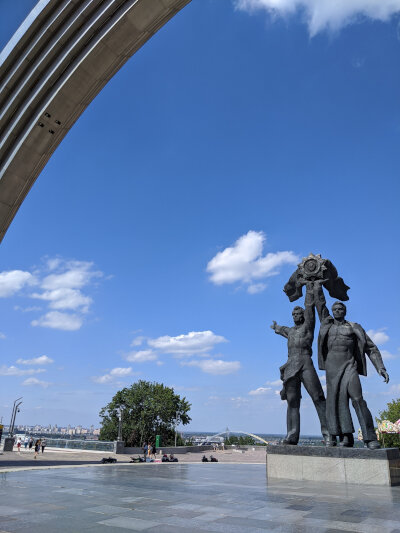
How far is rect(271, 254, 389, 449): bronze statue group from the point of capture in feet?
38.4

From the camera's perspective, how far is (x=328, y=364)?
1230 centimetres

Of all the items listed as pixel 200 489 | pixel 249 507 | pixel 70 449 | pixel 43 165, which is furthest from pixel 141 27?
pixel 70 449

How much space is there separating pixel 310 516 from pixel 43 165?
6.34 metres

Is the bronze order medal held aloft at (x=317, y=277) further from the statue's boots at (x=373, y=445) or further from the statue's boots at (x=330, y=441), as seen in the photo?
the statue's boots at (x=373, y=445)

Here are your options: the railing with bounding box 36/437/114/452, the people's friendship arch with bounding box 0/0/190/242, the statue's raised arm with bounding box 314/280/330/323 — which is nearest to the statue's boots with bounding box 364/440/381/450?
the statue's raised arm with bounding box 314/280/330/323

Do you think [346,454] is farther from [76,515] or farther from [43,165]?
[43,165]

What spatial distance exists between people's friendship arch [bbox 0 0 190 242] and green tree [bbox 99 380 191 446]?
50787 millimetres

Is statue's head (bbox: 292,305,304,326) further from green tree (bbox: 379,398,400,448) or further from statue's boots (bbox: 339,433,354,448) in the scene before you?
green tree (bbox: 379,398,400,448)

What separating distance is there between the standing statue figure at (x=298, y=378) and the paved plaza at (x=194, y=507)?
7.00ft

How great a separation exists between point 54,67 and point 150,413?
2056 inches

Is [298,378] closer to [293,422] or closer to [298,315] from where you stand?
[293,422]

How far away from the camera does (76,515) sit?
21.5 feet

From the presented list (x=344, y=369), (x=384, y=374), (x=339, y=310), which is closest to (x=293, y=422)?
(x=344, y=369)

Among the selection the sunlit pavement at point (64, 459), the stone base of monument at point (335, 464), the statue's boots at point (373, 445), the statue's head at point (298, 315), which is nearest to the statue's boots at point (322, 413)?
the stone base of monument at point (335, 464)
